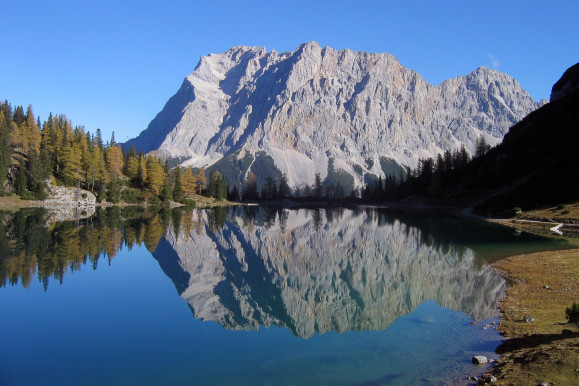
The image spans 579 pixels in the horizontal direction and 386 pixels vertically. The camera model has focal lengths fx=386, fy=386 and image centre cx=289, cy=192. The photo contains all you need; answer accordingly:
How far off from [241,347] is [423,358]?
7979 mm

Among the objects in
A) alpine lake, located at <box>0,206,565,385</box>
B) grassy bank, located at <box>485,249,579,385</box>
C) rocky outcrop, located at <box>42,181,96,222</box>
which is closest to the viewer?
grassy bank, located at <box>485,249,579,385</box>

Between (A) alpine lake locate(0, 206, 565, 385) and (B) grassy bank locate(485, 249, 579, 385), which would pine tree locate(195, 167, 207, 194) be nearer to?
(A) alpine lake locate(0, 206, 565, 385)

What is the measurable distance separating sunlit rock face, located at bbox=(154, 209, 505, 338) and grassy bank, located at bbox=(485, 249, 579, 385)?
158 centimetres

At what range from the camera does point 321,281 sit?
31453 mm

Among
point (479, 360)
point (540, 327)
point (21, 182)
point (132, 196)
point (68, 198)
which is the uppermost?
point (21, 182)

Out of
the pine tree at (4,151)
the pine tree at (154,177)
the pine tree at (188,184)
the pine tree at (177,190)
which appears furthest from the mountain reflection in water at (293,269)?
the pine tree at (188,184)

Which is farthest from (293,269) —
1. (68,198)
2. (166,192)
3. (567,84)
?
(567,84)

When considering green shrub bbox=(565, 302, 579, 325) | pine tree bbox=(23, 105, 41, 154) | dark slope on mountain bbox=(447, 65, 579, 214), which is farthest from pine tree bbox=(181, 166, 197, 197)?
green shrub bbox=(565, 302, 579, 325)

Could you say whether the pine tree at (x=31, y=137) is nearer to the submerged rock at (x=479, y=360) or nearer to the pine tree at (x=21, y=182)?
the pine tree at (x=21, y=182)

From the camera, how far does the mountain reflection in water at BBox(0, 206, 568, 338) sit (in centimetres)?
2338

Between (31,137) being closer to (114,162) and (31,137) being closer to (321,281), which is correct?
(114,162)

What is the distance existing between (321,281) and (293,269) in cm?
507

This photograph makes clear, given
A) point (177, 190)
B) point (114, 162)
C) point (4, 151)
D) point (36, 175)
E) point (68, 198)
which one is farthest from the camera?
point (177, 190)

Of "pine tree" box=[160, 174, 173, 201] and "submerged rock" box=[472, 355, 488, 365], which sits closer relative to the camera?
"submerged rock" box=[472, 355, 488, 365]
